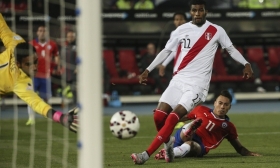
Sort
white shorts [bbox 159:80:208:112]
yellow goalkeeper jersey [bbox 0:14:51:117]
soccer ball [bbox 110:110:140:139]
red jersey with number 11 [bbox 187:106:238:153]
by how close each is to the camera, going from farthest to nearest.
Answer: red jersey with number 11 [bbox 187:106:238:153] < white shorts [bbox 159:80:208:112] < yellow goalkeeper jersey [bbox 0:14:51:117] < soccer ball [bbox 110:110:140:139]

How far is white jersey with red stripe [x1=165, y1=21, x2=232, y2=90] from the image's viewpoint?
887cm

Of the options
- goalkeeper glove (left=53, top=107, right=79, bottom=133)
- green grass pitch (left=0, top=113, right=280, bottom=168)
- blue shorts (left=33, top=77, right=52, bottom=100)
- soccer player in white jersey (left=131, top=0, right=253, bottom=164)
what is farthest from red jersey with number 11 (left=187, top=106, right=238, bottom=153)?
blue shorts (left=33, top=77, right=52, bottom=100)

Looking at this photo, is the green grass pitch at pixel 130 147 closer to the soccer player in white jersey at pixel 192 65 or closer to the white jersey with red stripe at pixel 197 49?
the soccer player in white jersey at pixel 192 65

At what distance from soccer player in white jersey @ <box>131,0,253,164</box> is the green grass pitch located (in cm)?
64

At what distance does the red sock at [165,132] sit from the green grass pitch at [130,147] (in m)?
0.23

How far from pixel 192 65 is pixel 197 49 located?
22 cm

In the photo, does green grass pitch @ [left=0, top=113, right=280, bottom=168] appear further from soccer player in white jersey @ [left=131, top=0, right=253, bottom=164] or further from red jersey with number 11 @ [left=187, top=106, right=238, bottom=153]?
soccer player in white jersey @ [left=131, top=0, right=253, bottom=164]

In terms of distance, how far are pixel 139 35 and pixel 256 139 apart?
10390mm

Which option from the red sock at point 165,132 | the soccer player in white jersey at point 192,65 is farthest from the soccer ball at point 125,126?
the soccer player in white jersey at point 192,65

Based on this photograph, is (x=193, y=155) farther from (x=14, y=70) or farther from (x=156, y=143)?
(x=14, y=70)

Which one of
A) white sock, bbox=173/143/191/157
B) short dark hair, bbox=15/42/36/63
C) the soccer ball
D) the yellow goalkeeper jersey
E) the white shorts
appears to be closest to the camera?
the soccer ball

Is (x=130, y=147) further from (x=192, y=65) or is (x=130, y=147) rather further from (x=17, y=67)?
(x=17, y=67)

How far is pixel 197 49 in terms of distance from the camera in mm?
8961

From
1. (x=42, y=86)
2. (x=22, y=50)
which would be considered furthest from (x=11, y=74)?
(x=42, y=86)
